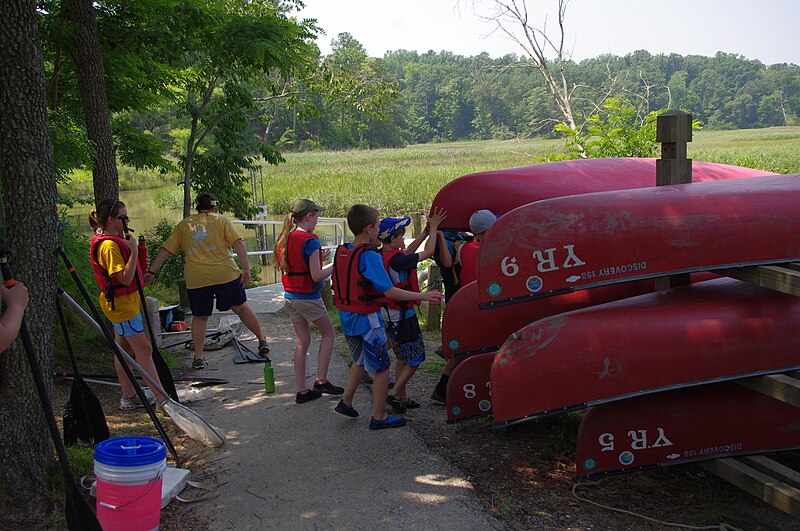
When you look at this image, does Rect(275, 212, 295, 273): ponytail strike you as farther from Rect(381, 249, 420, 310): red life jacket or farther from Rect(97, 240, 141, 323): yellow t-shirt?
Rect(97, 240, 141, 323): yellow t-shirt

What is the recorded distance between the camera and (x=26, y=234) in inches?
156

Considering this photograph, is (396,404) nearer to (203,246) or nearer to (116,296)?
(116,296)

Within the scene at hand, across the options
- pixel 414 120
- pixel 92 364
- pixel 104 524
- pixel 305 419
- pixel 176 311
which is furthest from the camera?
pixel 414 120

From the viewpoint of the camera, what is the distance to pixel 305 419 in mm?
5359

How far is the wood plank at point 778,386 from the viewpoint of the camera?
12.9 ft

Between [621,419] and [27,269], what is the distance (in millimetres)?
3362

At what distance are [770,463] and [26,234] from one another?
420 centimetres

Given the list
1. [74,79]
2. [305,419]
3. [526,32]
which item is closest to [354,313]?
[305,419]

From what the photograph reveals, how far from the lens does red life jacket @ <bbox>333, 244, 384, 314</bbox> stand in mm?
4898

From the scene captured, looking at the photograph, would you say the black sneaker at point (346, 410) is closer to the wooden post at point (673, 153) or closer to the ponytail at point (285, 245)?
the ponytail at point (285, 245)

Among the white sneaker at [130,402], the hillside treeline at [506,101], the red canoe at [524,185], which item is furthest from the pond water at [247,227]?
the hillside treeline at [506,101]

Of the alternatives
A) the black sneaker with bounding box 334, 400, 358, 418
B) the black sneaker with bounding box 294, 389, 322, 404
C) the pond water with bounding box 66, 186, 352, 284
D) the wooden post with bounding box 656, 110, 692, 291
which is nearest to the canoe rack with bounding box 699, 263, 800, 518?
the wooden post with bounding box 656, 110, 692, 291

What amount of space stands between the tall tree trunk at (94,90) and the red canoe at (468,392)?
14.6 ft

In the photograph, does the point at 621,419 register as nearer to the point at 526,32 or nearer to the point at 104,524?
the point at 104,524
